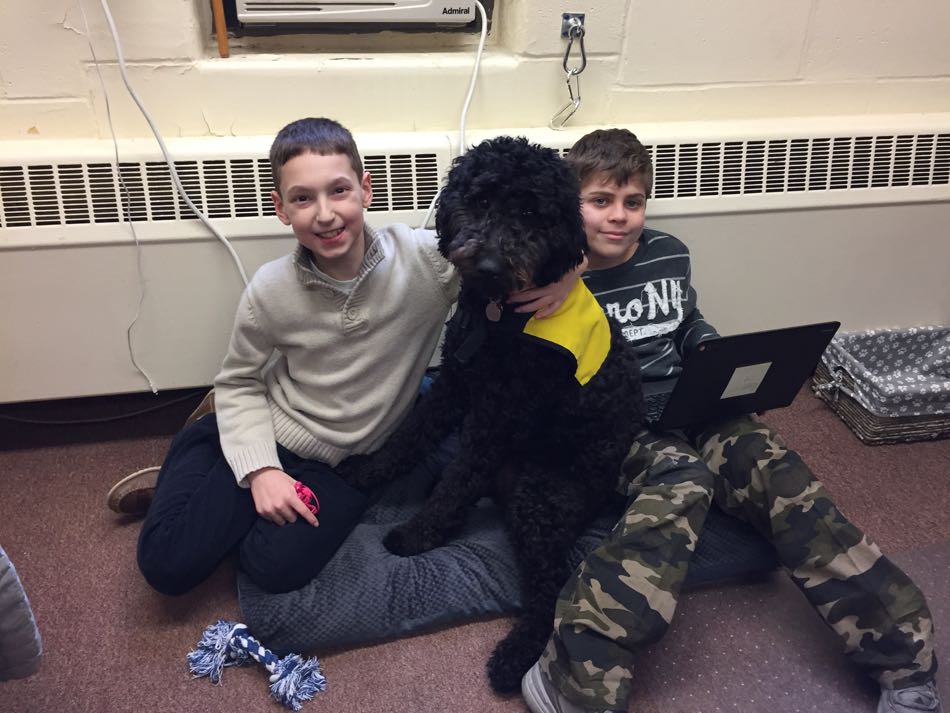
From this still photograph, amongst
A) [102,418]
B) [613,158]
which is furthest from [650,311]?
[102,418]

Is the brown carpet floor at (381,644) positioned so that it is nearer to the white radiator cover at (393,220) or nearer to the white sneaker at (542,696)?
the white sneaker at (542,696)

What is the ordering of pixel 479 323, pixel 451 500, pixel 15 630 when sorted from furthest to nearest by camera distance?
pixel 451 500
pixel 479 323
pixel 15 630

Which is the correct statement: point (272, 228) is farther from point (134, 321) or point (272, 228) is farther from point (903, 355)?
point (903, 355)

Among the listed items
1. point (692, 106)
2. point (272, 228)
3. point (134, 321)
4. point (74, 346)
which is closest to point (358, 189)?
point (272, 228)

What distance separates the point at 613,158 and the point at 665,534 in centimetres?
68

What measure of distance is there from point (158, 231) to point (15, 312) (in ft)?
1.15

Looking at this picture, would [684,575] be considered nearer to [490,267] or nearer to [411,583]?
[411,583]

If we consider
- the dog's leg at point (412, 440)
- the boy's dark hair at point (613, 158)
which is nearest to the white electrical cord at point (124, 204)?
the dog's leg at point (412, 440)

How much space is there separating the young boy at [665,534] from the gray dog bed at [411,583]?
Result: 0.09 metres

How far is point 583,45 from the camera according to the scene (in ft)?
4.97

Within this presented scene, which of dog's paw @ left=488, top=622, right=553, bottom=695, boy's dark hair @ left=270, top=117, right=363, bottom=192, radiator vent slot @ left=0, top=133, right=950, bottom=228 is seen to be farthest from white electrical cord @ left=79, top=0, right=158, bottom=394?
dog's paw @ left=488, top=622, right=553, bottom=695

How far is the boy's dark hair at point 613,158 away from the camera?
Result: 4.15ft

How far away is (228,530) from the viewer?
4.00 feet

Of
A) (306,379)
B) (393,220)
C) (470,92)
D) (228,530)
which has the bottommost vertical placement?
(228,530)
